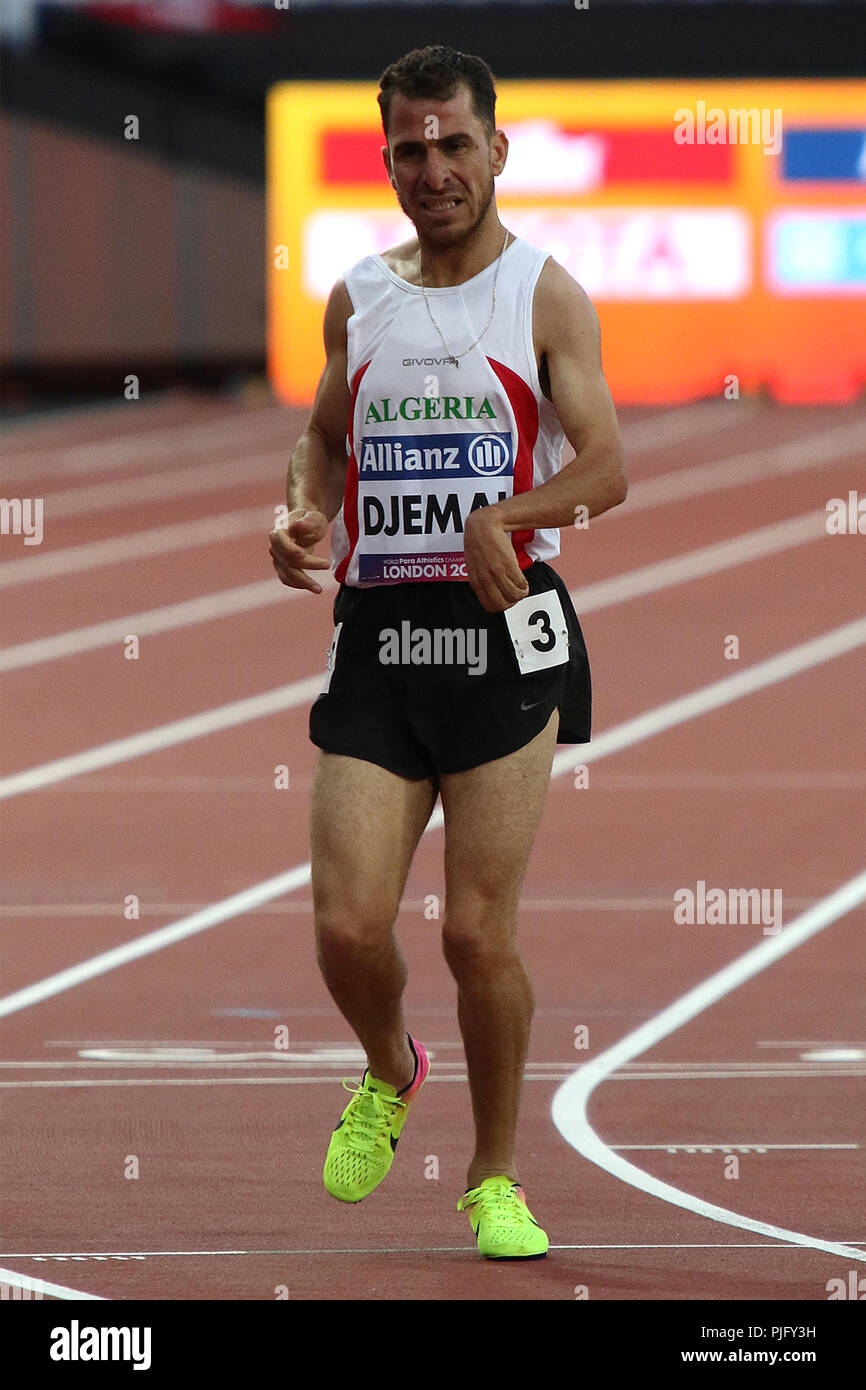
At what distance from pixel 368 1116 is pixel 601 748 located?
9062mm

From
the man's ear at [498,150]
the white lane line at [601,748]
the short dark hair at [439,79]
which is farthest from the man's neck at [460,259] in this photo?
the white lane line at [601,748]

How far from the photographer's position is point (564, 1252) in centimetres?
564

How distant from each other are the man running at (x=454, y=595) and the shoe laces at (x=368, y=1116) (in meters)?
0.01

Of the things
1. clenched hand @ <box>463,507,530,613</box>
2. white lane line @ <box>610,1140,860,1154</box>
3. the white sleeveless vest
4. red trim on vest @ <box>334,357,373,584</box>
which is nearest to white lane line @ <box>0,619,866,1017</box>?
white lane line @ <box>610,1140,860,1154</box>

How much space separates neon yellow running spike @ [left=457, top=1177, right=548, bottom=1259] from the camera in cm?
552

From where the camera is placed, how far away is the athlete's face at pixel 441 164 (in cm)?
547

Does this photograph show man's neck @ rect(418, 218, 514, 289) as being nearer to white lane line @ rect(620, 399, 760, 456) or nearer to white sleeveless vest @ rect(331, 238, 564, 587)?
white sleeveless vest @ rect(331, 238, 564, 587)

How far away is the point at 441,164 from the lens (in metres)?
5.47

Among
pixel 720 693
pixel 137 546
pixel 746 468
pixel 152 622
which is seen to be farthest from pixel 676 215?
pixel 720 693

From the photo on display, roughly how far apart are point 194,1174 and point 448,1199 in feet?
2.19

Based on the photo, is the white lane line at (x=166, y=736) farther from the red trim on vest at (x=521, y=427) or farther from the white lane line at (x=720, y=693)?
the red trim on vest at (x=521, y=427)

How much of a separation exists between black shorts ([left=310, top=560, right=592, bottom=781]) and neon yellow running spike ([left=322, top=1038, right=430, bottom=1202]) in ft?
2.38

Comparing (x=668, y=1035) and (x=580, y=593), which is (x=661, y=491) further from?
(x=668, y=1035)

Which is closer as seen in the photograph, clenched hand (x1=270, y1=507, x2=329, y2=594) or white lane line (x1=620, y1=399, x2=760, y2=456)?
clenched hand (x1=270, y1=507, x2=329, y2=594)
